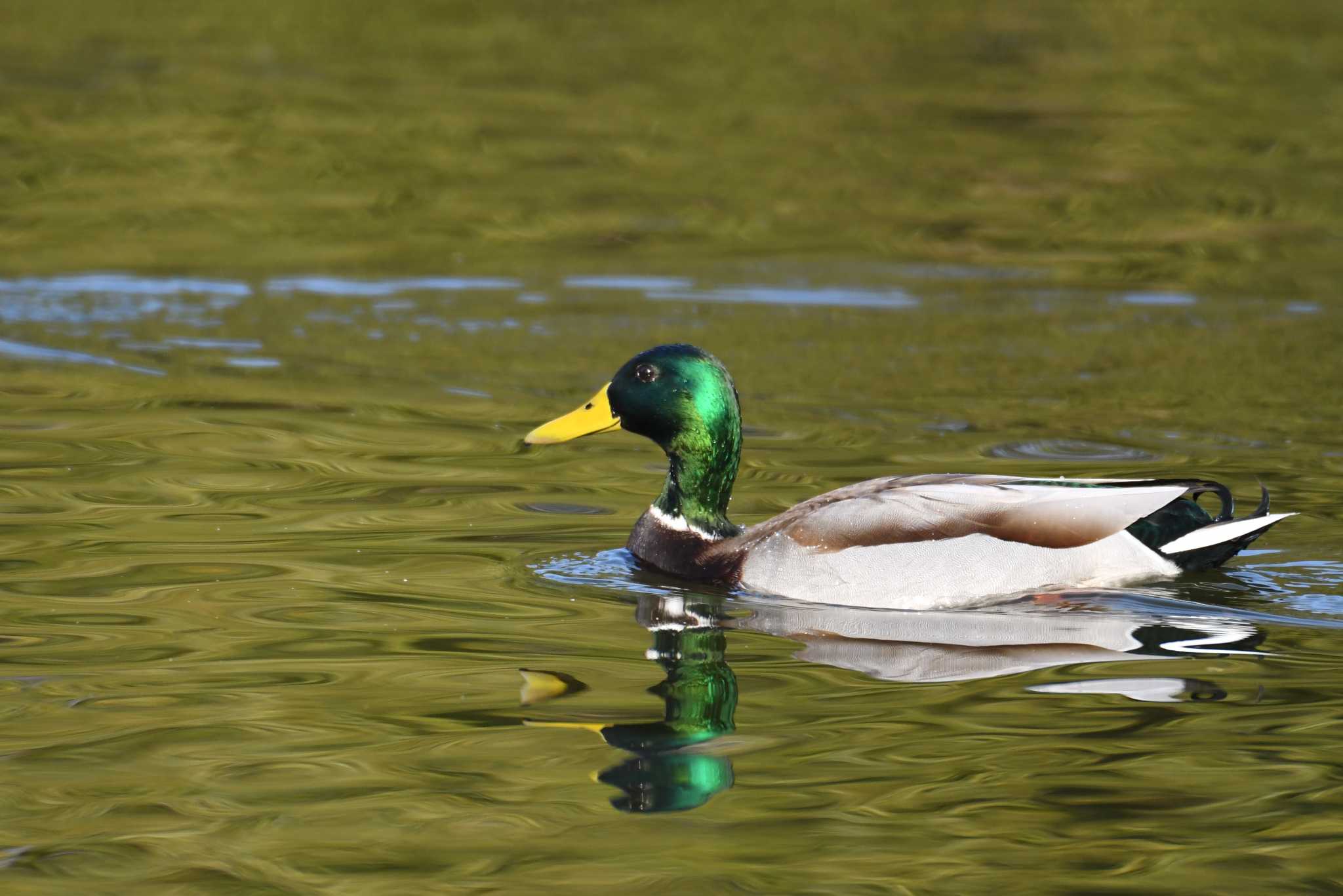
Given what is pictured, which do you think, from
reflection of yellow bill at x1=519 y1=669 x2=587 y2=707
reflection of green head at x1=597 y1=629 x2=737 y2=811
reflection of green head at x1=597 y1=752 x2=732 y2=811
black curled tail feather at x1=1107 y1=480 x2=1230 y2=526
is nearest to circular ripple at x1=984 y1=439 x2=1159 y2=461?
black curled tail feather at x1=1107 y1=480 x2=1230 y2=526

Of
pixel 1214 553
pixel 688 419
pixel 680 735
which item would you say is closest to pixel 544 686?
pixel 680 735

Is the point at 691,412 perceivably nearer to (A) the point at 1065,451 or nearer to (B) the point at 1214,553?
(B) the point at 1214,553

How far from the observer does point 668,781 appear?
5254 mm

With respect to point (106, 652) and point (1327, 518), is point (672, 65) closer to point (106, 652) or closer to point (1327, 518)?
point (1327, 518)

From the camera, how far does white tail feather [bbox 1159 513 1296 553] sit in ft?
23.1

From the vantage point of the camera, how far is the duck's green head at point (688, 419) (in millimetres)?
7746

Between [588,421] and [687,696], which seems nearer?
[687,696]

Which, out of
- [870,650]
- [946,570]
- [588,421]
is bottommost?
[870,650]

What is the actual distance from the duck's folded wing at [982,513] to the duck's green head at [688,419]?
65 cm

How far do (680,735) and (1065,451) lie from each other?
4286 mm

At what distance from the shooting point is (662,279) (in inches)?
538

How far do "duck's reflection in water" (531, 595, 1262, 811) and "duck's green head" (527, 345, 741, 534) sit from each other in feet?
1.84

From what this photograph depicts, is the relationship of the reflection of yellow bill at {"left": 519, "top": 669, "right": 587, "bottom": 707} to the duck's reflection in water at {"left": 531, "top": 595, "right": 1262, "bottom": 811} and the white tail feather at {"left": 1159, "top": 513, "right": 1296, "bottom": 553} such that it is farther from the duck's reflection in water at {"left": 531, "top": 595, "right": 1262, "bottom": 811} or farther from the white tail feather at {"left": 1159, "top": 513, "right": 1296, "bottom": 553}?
the white tail feather at {"left": 1159, "top": 513, "right": 1296, "bottom": 553}

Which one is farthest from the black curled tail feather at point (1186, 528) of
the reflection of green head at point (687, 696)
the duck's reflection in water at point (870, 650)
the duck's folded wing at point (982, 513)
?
the reflection of green head at point (687, 696)
